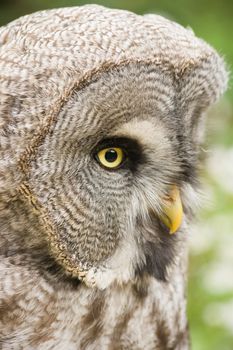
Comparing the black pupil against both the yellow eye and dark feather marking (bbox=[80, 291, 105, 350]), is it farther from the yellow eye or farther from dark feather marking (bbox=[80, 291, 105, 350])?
dark feather marking (bbox=[80, 291, 105, 350])

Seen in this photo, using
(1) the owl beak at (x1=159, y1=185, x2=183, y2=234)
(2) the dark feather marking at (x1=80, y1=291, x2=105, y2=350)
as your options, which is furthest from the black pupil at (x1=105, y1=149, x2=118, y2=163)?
(2) the dark feather marking at (x1=80, y1=291, x2=105, y2=350)

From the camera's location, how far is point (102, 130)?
2.03 metres

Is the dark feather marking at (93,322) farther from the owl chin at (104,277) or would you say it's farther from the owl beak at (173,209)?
the owl beak at (173,209)

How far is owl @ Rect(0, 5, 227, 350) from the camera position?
6.50 ft

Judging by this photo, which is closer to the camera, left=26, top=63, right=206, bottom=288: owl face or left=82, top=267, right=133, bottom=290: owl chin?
left=26, top=63, right=206, bottom=288: owl face

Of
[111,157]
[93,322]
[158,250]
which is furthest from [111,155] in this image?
[93,322]

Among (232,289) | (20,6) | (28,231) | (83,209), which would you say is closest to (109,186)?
(83,209)

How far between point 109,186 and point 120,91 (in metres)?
0.24

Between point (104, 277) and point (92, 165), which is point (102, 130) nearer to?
point (92, 165)

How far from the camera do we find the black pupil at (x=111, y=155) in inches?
81.5

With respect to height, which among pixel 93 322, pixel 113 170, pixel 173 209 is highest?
pixel 113 170

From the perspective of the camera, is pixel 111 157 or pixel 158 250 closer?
pixel 111 157

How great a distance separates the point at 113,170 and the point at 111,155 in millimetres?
45

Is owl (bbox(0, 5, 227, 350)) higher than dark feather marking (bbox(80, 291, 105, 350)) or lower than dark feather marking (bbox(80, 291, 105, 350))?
higher
